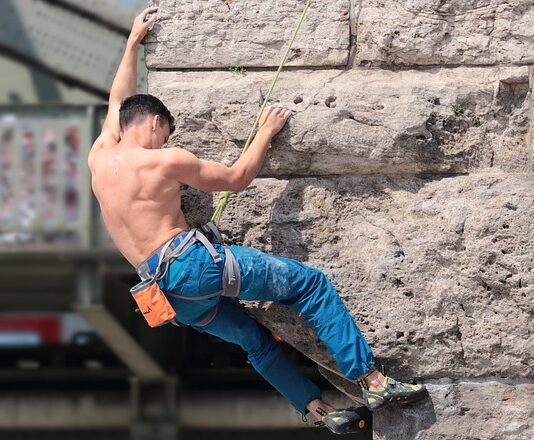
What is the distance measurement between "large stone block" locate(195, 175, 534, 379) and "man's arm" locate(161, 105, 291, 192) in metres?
0.22

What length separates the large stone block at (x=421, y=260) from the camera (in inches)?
120

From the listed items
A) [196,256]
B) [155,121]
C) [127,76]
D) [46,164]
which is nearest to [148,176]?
[155,121]

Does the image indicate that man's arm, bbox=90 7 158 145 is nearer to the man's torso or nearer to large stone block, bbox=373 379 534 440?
the man's torso

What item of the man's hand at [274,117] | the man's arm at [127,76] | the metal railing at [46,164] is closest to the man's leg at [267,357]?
the man's hand at [274,117]

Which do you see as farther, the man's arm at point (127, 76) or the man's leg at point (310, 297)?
the man's arm at point (127, 76)

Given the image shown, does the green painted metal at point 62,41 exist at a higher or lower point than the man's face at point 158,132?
higher

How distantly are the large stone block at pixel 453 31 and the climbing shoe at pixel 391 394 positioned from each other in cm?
120

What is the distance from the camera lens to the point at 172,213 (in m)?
2.92

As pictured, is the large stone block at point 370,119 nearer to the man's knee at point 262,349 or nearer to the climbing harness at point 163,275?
the climbing harness at point 163,275

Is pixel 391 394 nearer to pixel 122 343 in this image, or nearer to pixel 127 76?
pixel 127 76

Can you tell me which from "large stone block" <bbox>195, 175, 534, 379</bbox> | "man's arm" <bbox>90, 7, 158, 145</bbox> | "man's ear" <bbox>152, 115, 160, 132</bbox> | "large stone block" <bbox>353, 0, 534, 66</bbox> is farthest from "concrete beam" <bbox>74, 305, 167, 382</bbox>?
"large stone block" <bbox>353, 0, 534, 66</bbox>

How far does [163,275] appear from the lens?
112 inches

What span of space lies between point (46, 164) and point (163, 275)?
4.58 m

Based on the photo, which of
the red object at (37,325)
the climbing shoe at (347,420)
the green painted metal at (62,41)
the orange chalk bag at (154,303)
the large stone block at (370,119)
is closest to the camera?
the orange chalk bag at (154,303)
